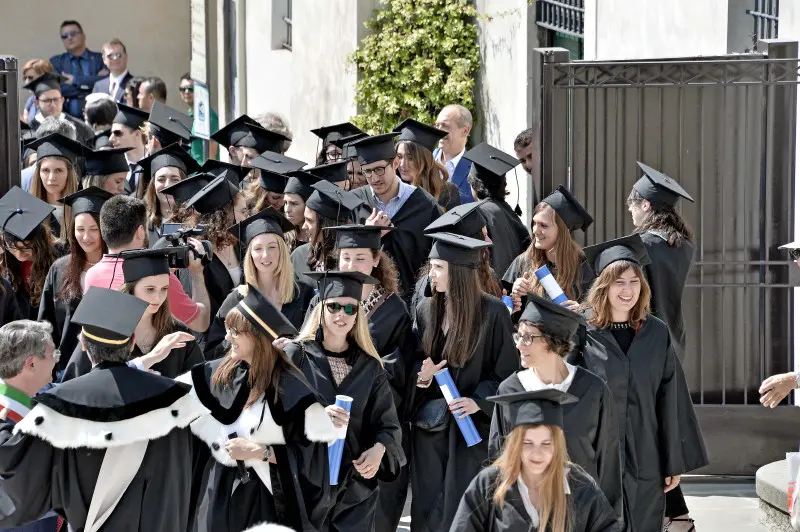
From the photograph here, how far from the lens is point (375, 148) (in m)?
9.78

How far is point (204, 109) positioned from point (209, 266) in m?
6.18

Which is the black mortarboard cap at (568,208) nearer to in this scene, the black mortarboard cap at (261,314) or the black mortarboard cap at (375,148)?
the black mortarboard cap at (375,148)

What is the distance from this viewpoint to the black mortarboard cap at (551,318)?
22.7ft

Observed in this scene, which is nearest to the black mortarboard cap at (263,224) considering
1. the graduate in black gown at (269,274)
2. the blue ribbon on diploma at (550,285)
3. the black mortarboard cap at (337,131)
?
the graduate in black gown at (269,274)

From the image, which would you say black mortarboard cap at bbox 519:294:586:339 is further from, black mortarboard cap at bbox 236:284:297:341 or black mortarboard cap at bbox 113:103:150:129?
black mortarboard cap at bbox 113:103:150:129

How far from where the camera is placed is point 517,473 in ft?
19.3

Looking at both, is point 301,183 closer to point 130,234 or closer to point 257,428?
point 130,234

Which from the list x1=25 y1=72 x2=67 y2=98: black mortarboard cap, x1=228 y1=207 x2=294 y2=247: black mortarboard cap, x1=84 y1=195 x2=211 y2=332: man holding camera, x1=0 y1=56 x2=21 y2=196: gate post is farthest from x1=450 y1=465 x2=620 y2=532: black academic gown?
x1=25 y1=72 x2=67 y2=98: black mortarboard cap

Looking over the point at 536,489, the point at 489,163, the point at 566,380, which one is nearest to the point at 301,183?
the point at 489,163

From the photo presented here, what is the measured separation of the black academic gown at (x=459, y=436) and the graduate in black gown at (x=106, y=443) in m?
2.11

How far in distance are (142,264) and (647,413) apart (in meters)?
2.81

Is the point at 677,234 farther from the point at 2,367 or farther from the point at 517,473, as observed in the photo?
the point at 2,367

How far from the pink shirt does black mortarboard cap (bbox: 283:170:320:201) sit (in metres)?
1.57

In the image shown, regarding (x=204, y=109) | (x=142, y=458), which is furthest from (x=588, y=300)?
(x=204, y=109)
